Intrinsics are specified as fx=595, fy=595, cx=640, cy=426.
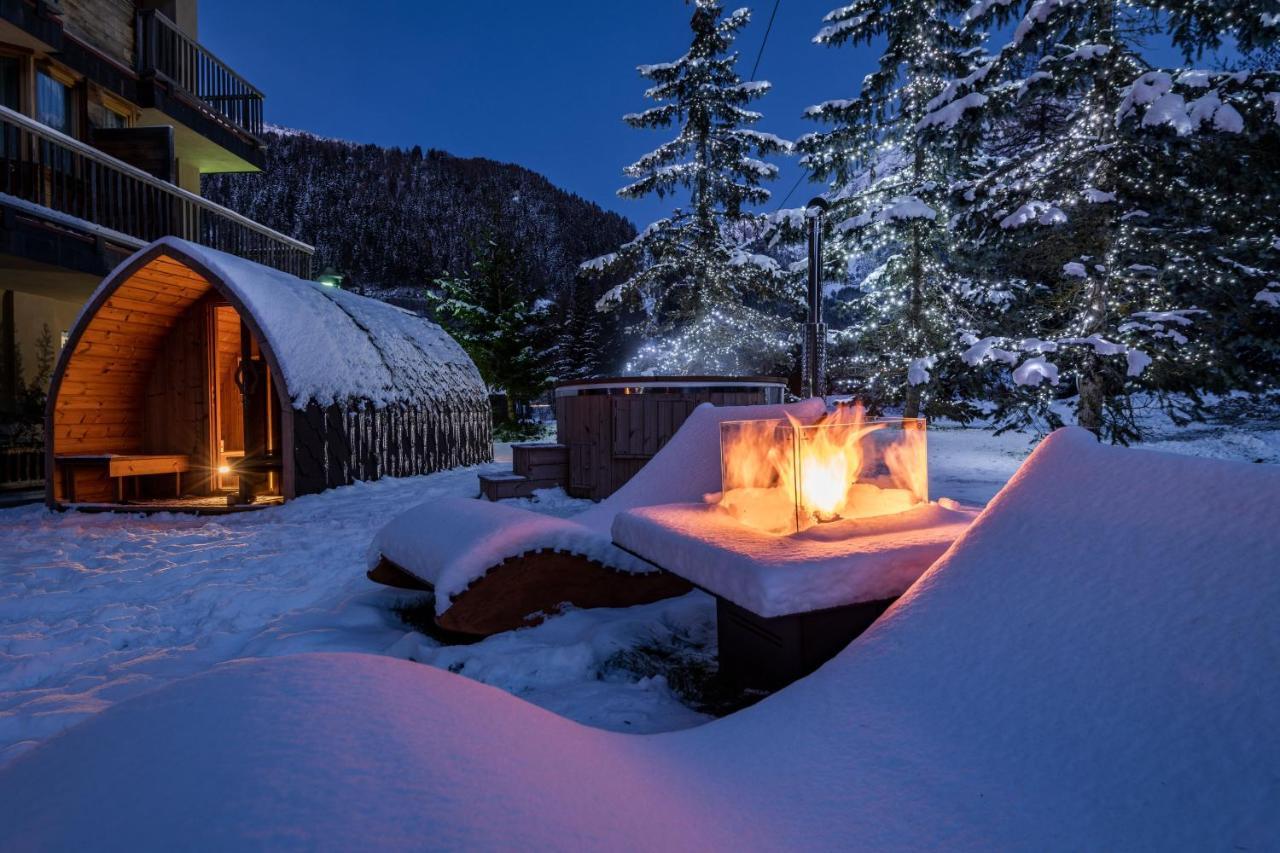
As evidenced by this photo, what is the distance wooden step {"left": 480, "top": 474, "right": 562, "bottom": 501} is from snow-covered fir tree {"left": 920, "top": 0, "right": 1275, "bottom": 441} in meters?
5.75

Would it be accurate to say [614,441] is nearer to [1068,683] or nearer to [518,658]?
[518,658]

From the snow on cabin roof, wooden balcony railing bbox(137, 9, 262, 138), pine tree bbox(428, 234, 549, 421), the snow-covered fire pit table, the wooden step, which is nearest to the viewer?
the snow-covered fire pit table

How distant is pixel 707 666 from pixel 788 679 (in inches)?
29.0

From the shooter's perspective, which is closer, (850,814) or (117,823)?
(117,823)

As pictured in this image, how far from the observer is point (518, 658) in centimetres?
289

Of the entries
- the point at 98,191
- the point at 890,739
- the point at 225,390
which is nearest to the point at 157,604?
the point at 890,739

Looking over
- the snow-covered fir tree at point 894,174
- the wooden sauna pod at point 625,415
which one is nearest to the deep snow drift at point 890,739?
the wooden sauna pod at point 625,415

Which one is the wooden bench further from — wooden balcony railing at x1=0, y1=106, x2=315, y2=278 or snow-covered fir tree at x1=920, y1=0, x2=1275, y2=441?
snow-covered fir tree at x1=920, y1=0, x2=1275, y2=441

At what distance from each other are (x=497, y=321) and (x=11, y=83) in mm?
11939

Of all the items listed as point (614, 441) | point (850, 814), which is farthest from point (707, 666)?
point (614, 441)

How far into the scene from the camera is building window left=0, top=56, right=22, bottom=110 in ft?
32.9

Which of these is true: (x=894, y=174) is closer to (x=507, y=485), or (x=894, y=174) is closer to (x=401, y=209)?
(x=507, y=485)

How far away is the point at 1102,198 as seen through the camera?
7.33 metres

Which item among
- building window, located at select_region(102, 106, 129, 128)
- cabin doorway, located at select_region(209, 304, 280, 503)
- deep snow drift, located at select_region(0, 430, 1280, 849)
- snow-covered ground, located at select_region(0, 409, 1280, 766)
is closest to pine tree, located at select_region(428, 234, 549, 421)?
building window, located at select_region(102, 106, 129, 128)
